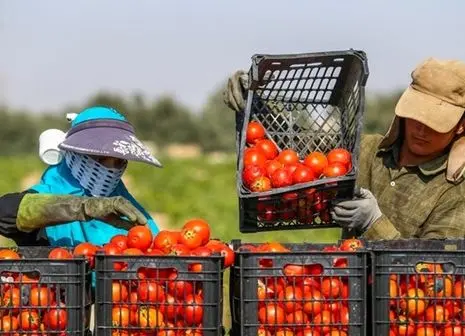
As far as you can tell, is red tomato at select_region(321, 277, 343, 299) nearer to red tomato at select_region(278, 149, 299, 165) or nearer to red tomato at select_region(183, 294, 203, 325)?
red tomato at select_region(183, 294, 203, 325)

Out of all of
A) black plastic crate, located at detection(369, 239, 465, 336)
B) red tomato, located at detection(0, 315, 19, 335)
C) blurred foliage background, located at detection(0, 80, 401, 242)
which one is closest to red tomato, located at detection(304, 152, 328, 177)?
black plastic crate, located at detection(369, 239, 465, 336)

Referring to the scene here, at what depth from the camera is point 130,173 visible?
27734mm

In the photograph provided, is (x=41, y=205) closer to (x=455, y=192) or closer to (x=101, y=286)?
(x=101, y=286)

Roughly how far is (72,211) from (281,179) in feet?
2.60

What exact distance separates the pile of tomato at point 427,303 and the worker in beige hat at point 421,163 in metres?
0.59

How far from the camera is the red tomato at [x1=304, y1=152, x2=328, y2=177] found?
162 inches

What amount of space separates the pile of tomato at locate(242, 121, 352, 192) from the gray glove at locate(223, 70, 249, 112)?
0.81 feet

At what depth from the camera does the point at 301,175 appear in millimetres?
4012

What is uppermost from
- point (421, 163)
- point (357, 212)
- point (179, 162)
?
A: point (179, 162)

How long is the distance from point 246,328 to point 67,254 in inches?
26.7

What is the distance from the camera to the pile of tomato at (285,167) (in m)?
4.04

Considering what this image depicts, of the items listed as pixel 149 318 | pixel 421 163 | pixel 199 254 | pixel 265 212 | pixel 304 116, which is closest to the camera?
pixel 149 318

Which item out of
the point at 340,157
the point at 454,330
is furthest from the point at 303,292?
the point at 340,157

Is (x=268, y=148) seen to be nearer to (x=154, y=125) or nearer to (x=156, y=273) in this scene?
(x=156, y=273)
